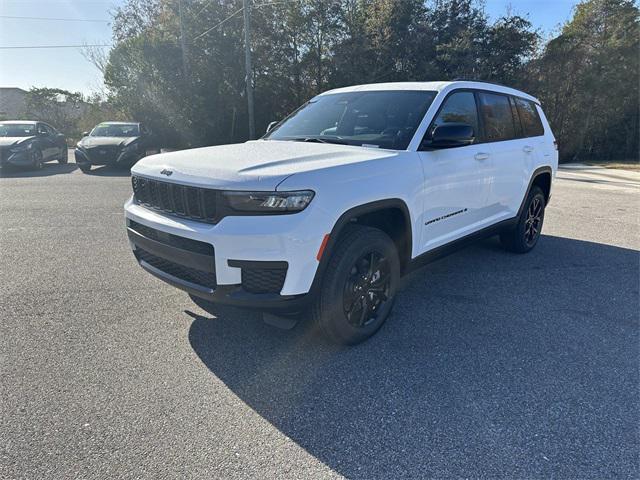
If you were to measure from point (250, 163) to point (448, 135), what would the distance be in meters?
1.53

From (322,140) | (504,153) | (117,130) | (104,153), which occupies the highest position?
(117,130)

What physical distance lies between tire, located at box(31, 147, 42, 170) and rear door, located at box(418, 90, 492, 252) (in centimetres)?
1357

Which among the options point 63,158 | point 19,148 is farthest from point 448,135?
point 63,158

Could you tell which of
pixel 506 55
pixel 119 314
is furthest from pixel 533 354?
pixel 506 55

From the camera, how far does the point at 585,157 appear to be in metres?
23.0

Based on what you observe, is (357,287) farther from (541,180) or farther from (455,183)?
(541,180)

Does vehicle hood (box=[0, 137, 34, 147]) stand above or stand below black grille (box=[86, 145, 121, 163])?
above

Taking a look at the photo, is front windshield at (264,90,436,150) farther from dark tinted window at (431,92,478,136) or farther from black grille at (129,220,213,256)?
black grille at (129,220,213,256)

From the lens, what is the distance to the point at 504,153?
14.5 feet

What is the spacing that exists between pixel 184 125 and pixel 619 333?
2299 cm

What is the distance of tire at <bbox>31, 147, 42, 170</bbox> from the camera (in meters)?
13.0

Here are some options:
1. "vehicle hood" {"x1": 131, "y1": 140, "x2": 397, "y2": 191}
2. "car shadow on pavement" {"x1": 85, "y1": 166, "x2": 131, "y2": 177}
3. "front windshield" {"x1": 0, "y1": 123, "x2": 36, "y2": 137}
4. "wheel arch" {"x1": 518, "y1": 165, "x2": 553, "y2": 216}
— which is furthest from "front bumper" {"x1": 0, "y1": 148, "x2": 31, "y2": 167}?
"wheel arch" {"x1": 518, "y1": 165, "x2": 553, "y2": 216}

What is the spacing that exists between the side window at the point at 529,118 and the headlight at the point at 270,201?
3638mm

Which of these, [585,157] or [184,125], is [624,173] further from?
[184,125]
